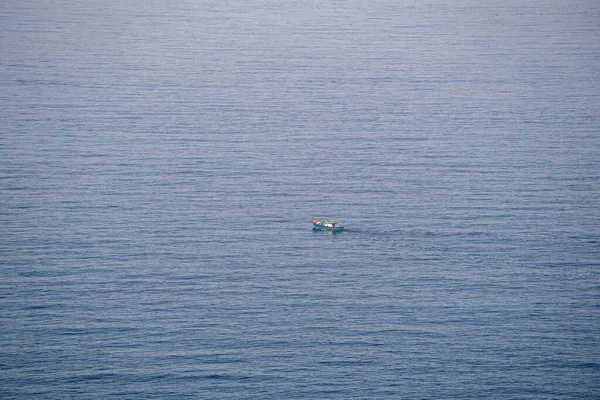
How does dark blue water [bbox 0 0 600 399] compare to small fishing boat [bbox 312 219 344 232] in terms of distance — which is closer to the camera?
dark blue water [bbox 0 0 600 399]

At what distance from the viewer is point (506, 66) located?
177m

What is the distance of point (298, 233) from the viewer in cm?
10638

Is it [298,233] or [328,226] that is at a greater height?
[328,226]

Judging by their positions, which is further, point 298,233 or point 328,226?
point 298,233

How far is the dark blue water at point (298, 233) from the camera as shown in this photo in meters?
81.5

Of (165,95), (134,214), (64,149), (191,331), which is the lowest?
(191,331)

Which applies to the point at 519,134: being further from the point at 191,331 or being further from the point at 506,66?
the point at 191,331

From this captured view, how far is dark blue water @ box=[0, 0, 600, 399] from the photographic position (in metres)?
81.5

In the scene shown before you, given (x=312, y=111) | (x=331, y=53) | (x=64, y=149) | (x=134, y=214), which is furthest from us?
(x=331, y=53)

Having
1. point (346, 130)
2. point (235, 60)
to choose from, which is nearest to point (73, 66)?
point (235, 60)

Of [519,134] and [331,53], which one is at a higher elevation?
[331,53]

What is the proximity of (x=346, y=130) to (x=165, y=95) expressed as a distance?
39.5 meters

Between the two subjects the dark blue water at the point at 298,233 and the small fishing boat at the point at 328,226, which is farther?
the small fishing boat at the point at 328,226

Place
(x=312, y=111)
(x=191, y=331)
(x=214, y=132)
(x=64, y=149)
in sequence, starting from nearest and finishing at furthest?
1. (x=191, y=331)
2. (x=64, y=149)
3. (x=214, y=132)
4. (x=312, y=111)
